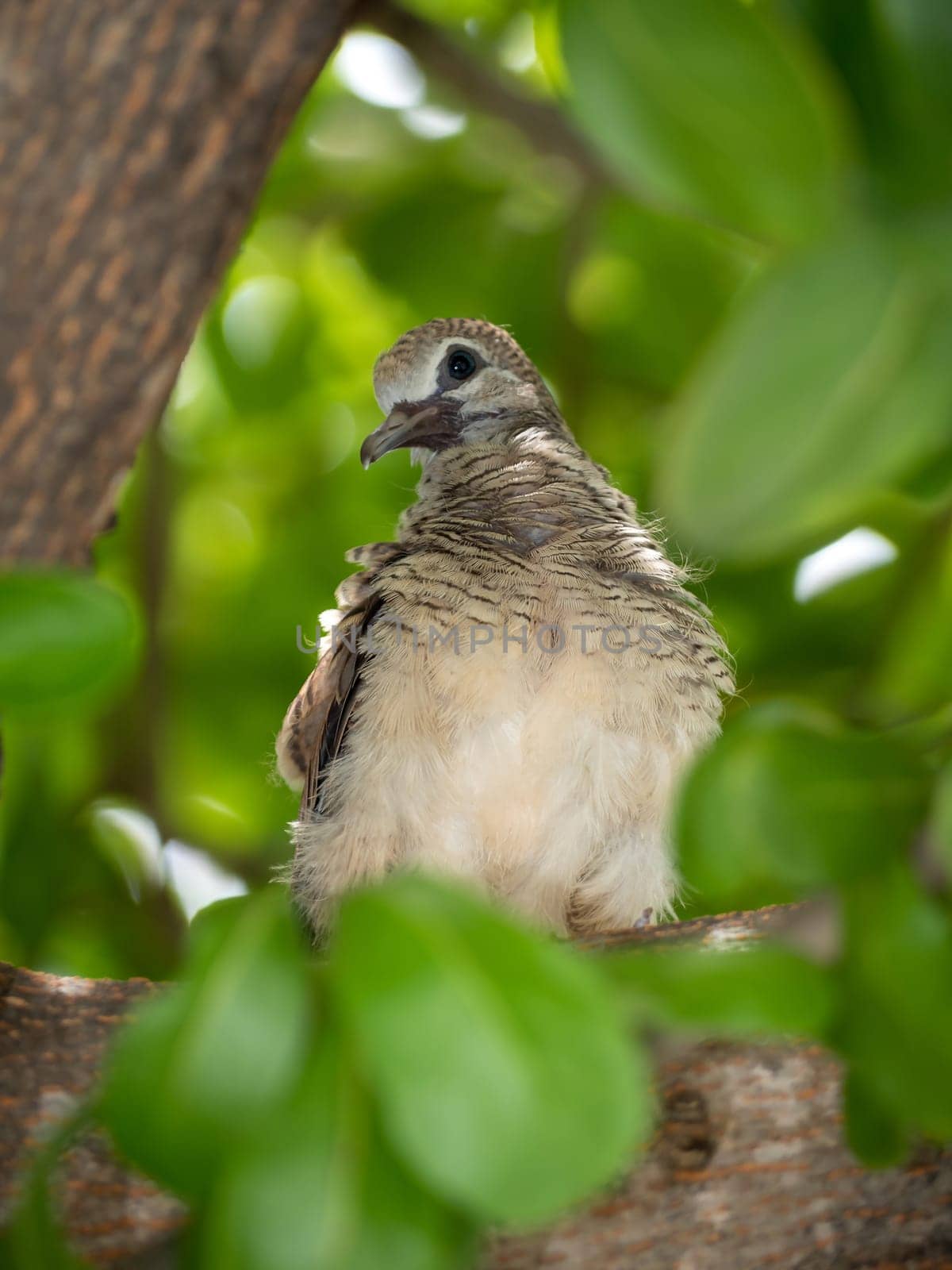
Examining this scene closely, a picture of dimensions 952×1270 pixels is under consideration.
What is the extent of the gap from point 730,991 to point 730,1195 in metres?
0.62

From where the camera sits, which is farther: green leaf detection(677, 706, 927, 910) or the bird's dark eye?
the bird's dark eye

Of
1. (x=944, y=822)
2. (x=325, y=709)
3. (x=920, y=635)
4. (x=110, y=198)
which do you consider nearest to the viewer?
(x=944, y=822)

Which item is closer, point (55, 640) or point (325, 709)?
point (55, 640)

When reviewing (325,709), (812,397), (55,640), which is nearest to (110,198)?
(325,709)

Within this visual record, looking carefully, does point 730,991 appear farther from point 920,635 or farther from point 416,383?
point 416,383

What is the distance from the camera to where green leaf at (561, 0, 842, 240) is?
1.68 feet

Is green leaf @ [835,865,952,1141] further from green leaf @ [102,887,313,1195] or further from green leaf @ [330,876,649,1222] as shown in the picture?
green leaf @ [102,887,313,1195]

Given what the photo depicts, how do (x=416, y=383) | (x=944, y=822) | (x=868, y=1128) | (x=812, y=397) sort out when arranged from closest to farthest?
(x=812, y=397) < (x=944, y=822) < (x=868, y=1128) < (x=416, y=383)

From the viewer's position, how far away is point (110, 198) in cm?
177

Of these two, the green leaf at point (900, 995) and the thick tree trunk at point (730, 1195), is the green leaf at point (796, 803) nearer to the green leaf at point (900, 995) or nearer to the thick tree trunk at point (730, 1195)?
the green leaf at point (900, 995)

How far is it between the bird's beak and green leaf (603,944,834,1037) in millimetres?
1568

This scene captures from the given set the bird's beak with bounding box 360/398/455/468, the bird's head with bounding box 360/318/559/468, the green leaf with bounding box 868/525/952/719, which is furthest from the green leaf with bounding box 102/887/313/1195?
the green leaf with bounding box 868/525/952/719

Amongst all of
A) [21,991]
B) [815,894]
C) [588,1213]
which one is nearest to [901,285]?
[815,894]

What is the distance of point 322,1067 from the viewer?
2.32 ft
